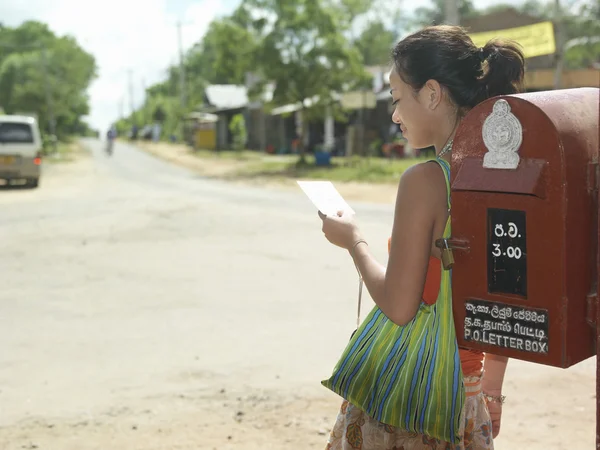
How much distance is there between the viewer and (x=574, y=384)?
14.8 feet

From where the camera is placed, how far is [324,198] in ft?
6.73

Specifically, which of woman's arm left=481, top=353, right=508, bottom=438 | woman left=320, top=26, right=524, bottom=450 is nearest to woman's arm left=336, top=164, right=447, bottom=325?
woman left=320, top=26, right=524, bottom=450

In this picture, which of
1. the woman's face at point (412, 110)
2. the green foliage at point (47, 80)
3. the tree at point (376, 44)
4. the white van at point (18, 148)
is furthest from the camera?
the tree at point (376, 44)

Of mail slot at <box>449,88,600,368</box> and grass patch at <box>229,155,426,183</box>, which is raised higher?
mail slot at <box>449,88,600,368</box>

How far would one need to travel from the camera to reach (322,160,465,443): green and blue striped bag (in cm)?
177

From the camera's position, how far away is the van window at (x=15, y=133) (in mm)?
18594

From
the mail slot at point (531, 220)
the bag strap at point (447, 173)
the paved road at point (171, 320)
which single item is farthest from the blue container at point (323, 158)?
the mail slot at point (531, 220)

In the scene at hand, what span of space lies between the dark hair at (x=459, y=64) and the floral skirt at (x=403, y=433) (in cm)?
72

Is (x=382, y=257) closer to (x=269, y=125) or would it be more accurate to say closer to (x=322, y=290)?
(x=322, y=290)

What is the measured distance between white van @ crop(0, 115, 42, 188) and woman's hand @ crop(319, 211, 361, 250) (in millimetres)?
17892

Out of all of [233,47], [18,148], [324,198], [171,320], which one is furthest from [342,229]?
[233,47]

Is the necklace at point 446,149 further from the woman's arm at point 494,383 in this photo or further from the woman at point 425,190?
the woman's arm at point 494,383

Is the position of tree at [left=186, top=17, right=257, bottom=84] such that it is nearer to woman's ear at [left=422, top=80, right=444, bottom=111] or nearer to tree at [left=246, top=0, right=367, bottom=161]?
tree at [left=246, top=0, right=367, bottom=161]

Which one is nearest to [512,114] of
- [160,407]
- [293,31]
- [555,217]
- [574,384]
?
[555,217]
